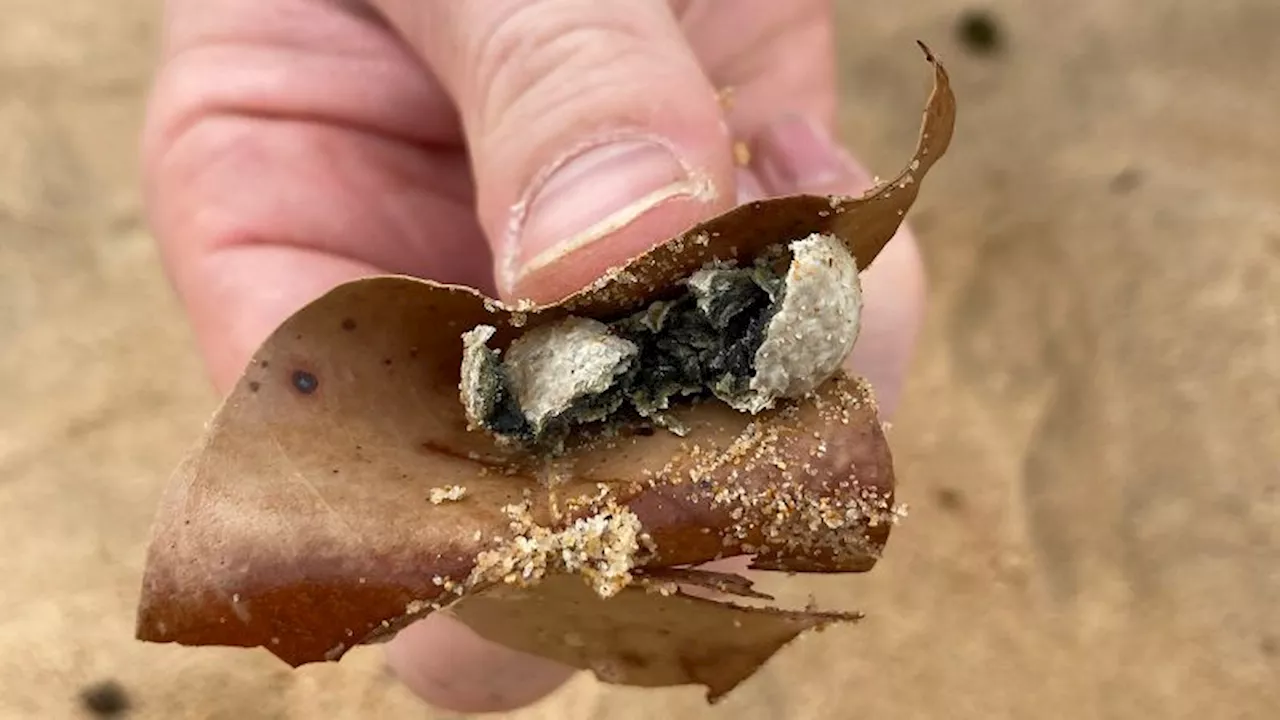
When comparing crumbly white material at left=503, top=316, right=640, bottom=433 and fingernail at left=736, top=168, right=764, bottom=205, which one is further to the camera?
fingernail at left=736, top=168, right=764, bottom=205

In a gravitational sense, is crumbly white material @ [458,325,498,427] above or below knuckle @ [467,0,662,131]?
below

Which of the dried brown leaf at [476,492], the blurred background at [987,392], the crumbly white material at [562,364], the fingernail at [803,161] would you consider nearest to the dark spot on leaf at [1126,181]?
the blurred background at [987,392]

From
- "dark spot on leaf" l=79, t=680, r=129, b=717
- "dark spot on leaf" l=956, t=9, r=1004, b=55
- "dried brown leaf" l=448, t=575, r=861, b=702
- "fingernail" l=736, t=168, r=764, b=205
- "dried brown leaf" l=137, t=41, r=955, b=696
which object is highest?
"dried brown leaf" l=137, t=41, r=955, b=696

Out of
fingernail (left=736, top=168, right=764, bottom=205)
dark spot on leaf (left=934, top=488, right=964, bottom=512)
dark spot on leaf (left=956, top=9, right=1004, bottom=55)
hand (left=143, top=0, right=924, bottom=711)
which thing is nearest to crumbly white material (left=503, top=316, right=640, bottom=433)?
hand (left=143, top=0, right=924, bottom=711)

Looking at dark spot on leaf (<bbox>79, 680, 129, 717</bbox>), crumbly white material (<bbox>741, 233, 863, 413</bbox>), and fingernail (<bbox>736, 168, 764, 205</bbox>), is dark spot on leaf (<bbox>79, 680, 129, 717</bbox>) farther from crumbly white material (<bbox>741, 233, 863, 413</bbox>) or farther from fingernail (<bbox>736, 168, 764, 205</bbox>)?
crumbly white material (<bbox>741, 233, 863, 413</bbox>)

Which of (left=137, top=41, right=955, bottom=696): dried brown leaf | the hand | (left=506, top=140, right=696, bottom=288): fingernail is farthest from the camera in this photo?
the hand

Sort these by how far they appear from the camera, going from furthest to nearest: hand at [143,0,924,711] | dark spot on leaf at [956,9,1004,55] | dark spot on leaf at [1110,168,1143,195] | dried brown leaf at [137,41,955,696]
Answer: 1. dark spot on leaf at [956,9,1004,55]
2. dark spot on leaf at [1110,168,1143,195]
3. hand at [143,0,924,711]
4. dried brown leaf at [137,41,955,696]

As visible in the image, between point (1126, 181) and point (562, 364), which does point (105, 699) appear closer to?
point (562, 364)
